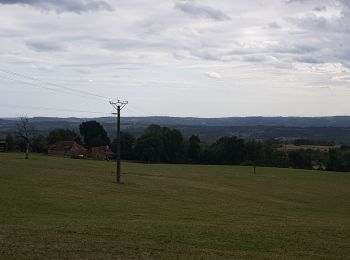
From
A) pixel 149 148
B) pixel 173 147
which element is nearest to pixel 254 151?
pixel 173 147

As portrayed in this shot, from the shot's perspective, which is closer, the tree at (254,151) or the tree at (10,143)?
the tree at (10,143)

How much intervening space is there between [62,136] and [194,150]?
38103mm

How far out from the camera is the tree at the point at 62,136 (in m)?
146

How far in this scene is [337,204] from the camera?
49094 mm

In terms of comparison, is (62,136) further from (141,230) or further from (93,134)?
(141,230)

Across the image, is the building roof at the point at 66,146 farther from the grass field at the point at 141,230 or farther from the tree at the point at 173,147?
the grass field at the point at 141,230

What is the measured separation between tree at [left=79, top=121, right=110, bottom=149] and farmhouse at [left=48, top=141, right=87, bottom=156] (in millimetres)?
4380

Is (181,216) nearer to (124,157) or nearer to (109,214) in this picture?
(109,214)

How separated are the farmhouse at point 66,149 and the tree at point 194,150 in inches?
1102

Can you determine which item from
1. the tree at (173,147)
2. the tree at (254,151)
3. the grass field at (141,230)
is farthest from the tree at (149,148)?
the grass field at (141,230)

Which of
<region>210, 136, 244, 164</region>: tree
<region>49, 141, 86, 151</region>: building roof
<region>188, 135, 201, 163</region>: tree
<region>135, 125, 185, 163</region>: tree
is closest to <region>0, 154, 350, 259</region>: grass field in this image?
<region>135, 125, 185, 163</region>: tree

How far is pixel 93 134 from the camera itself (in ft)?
480

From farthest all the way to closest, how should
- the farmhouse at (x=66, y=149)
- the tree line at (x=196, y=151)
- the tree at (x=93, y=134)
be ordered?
1. the tree at (x=93, y=134)
2. the farmhouse at (x=66, y=149)
3. the tree line at (x=196, y=151)

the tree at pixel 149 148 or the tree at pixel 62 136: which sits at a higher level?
the tree at pixel 62 136
